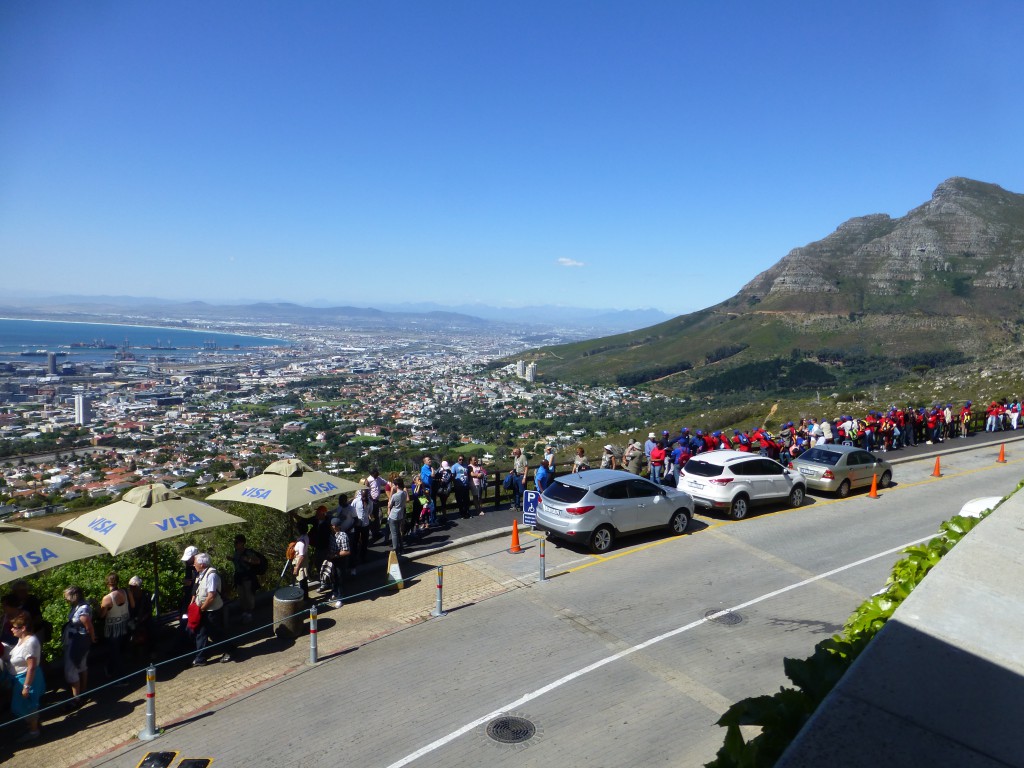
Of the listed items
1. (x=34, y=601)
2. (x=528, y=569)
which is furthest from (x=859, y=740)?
(x=528, y=569)

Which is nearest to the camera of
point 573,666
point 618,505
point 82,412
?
point 573,666

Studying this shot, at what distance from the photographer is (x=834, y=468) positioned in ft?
65.9

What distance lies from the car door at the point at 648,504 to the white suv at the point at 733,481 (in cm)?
214

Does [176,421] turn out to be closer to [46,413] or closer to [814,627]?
[46,413]

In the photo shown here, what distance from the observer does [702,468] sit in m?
17.8

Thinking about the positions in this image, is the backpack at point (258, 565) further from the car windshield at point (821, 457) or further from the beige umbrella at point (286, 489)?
the car windshield at point (821, 457)

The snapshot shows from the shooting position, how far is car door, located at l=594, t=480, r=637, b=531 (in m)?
14.6

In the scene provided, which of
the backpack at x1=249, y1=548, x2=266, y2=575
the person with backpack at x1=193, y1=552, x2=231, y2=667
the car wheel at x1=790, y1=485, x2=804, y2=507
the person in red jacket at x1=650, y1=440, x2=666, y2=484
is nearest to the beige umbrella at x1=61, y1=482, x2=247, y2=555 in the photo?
the person with backpack at x1=193, y1=552, x2=231, y2=667

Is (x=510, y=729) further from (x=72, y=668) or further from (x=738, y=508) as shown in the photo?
(x=738, y=508)

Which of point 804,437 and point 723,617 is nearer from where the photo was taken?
point 723,617

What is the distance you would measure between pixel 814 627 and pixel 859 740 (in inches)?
331

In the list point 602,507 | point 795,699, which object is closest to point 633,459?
point 602,507

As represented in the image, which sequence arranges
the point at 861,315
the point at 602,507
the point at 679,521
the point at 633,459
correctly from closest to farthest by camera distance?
1. the point at 602,507
2. the point at 679,521
3. the point at 633,459
4. the point at 861,315

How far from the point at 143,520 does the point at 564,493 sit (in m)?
7.99
